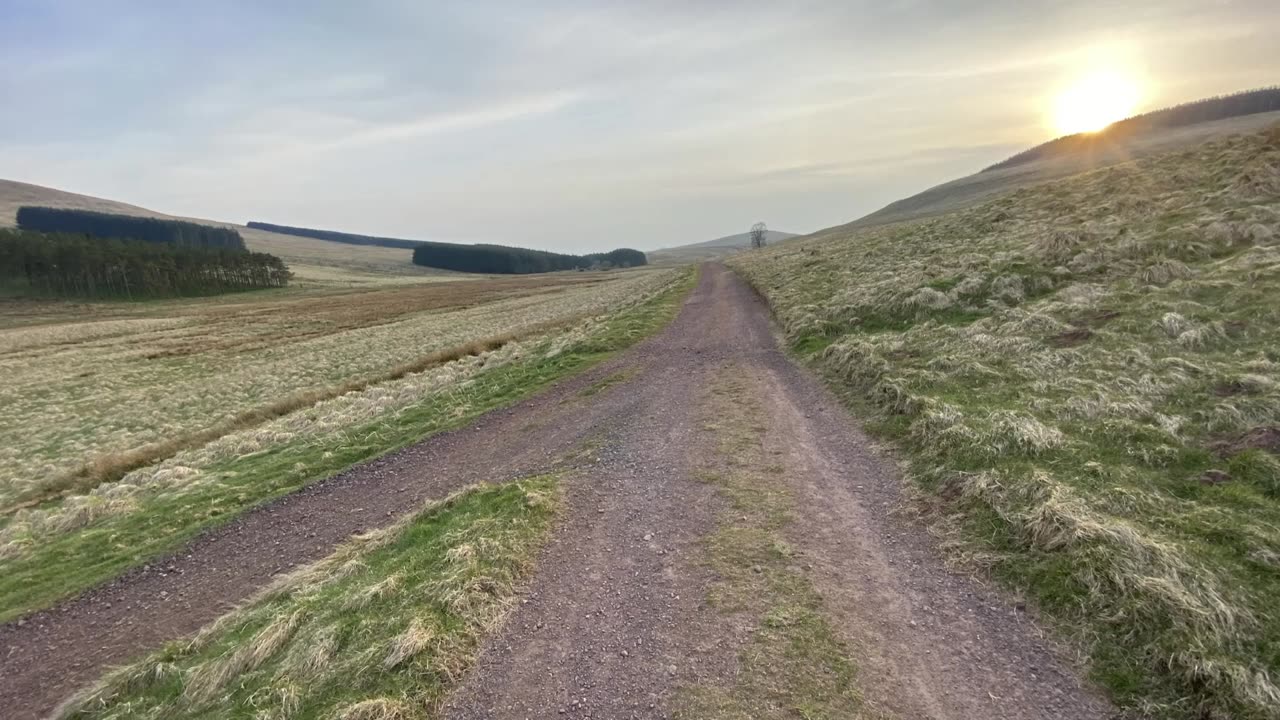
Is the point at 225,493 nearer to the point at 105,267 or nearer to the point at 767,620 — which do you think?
the point at 767,620

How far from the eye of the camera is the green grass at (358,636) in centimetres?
655

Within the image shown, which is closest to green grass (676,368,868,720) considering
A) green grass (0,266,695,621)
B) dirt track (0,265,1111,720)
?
dirt track (0,265,1111,720)

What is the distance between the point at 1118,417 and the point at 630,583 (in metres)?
9.35

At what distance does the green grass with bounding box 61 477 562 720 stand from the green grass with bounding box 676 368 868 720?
2900mm

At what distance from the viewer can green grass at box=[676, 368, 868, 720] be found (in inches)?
225

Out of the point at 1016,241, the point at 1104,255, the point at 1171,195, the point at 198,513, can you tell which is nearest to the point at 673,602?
the point at 198,513

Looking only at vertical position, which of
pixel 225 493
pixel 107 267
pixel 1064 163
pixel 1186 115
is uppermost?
pixel 1186 115

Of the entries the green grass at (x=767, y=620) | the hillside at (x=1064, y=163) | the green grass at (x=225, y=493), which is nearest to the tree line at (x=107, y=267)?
the green grass at (x=225, y=493)

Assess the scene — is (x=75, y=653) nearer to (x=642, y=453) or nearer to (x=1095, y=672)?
(x=642, y=453)

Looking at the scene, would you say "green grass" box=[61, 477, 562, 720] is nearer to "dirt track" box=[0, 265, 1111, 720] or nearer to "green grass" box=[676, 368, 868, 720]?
"dirt track" box=[0, 265, 1111, 720]

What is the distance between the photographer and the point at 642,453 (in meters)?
12.8

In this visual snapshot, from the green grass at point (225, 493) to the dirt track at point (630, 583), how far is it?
938 millimetres

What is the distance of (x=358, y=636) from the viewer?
7379 mm

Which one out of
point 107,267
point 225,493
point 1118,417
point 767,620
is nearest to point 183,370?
point 225,493
